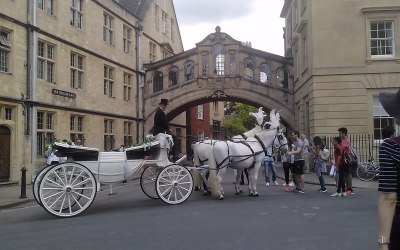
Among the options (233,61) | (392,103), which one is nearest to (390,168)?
(392,103)

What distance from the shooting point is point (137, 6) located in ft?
105

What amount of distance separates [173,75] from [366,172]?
1793 centimetres

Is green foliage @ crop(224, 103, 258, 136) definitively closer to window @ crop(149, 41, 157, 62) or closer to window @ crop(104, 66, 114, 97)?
window @ crop(149, 41, 157, 62)

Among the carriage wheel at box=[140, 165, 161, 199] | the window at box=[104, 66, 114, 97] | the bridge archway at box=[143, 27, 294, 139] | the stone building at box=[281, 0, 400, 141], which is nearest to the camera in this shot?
the carriage wheel at box=[140, 165, 161, 199]

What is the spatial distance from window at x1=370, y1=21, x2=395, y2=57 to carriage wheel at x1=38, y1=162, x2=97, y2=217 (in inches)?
696

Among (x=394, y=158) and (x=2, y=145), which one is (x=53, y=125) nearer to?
(x=2, y=145)

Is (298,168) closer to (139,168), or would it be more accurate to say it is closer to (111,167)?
(139,168)

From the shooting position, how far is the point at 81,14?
23547mm

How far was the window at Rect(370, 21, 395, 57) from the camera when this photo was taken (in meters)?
21.9

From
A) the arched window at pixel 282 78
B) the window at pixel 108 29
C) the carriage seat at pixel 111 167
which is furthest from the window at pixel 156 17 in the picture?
the carriage seat at pixel 111 167

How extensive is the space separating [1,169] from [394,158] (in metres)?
17.3

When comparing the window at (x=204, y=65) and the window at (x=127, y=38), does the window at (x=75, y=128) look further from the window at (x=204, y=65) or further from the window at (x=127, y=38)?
the window at (x=204, y=65)

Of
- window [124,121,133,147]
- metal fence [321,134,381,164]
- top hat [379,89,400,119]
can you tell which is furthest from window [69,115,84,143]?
top hat [379,89,400,119]

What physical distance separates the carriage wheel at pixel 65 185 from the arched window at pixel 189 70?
22.7 m
